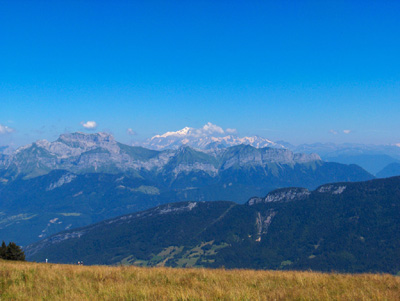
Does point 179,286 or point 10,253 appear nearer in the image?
point 179,286

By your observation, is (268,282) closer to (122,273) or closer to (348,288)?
(348,288)

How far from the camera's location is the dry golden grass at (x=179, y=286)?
1293 centimetres

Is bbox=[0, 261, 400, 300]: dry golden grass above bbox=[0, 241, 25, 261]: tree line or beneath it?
above

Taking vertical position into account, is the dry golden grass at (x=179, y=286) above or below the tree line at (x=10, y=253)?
above

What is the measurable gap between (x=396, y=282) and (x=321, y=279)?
13.4 ft

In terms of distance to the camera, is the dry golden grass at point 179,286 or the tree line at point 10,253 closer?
the dry golden grass at point 179,286

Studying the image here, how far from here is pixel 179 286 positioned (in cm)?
1541

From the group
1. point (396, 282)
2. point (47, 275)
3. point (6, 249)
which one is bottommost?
point (6, 249)

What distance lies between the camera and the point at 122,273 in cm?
1939

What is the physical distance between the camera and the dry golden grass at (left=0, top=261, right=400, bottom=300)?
12.9 m

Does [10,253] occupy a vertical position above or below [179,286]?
below

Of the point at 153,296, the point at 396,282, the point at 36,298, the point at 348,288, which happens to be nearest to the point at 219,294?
the point at 153,296

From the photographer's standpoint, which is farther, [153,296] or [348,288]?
[348,288]

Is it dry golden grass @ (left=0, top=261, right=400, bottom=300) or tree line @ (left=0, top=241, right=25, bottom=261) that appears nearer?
dry golden grass @ (left=0, top=261, right=400, bottom=300)
